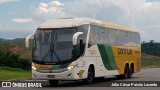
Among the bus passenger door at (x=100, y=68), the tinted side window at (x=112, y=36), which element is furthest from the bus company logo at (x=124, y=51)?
the bus passenger door at (x=100, y=68)

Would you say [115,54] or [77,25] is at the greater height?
[77,25]

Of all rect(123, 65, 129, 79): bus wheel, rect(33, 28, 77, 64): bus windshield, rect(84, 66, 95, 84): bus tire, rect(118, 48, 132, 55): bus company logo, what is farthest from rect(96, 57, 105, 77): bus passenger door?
rect(123, 65, 129, 79): bus wheel

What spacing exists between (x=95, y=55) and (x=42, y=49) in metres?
3.46

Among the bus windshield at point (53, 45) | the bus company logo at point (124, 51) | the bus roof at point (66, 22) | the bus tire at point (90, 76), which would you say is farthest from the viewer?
the bus company logo at point (124, 51)

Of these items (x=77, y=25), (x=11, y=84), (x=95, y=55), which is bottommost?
(x=11, y=84)

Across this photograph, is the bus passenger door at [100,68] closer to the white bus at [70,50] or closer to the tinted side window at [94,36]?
the white bus at [70,50]

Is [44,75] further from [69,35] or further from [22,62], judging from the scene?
[22,62]

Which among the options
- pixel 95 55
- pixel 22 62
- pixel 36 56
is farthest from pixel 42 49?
pixel 22 62

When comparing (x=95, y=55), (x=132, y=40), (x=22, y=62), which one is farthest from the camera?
(x=22, y=62)

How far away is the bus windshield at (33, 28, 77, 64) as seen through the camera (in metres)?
21.3

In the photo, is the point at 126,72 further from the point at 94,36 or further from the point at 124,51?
the point at 94,36

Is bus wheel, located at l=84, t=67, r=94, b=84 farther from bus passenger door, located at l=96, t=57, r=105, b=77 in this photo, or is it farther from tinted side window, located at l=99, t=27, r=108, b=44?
tinted side window, located at l=99, t=27, r=108, b=44

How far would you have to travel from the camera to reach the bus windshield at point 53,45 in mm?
21312

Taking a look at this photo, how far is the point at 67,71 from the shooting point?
69.0 ft
